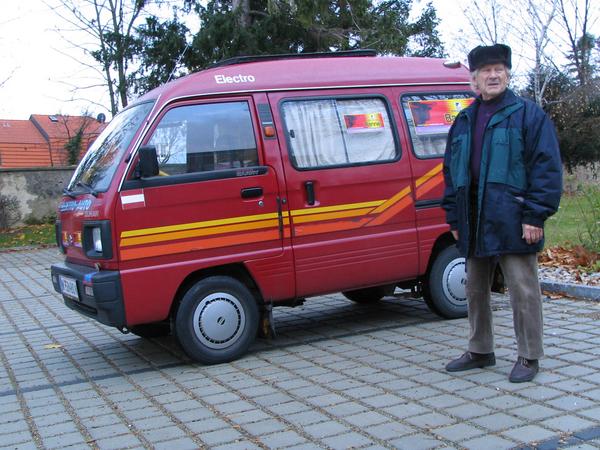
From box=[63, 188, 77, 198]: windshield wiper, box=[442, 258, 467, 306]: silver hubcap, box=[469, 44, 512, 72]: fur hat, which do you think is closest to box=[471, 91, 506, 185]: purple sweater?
box=[469, 44, 512, 72]: fur hat

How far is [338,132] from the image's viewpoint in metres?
5.99

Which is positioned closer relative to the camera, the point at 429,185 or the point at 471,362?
the point at 471,362

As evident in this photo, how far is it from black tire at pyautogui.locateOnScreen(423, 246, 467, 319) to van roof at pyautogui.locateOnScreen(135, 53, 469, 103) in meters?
1.67

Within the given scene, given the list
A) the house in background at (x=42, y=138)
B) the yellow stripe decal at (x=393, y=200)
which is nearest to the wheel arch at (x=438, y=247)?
the yellow stripe decal at (x=393, y=200)

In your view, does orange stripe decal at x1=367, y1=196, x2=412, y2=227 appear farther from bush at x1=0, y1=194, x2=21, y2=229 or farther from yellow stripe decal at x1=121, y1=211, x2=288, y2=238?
bush at x1=0, y1=194, x2=21, y2=229

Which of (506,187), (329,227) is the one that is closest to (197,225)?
(329,227)

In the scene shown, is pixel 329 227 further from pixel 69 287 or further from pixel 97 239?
pixel 69 287

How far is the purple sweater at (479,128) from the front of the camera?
459 centimetres

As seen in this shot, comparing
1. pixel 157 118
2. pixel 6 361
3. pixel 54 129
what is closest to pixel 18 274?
pixel 6 361

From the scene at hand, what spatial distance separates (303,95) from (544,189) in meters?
2.36

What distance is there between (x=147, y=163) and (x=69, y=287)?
1.31 metres

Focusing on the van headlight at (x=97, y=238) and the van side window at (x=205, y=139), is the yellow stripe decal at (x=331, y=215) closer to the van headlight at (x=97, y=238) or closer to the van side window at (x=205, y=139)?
the van side window at (x=205, y=139)

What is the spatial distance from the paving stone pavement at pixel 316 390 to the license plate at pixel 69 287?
630mm

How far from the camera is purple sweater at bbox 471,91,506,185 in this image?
459cm
